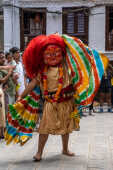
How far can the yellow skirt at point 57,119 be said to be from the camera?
215 inches

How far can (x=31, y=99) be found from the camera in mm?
5668

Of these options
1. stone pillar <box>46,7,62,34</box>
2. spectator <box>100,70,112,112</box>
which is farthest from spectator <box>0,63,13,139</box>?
stone pillar <box>46,7,62,34</box>

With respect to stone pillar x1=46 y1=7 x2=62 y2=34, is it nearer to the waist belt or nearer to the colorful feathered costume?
the colorful feathered costume

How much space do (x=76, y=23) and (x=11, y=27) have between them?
3491 millimetres

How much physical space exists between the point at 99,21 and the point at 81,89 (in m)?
16.6

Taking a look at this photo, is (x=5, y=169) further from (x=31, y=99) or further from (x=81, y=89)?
(x=81, y=89)

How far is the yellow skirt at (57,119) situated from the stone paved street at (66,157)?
1.38ft

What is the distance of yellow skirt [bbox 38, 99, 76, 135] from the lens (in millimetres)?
5465

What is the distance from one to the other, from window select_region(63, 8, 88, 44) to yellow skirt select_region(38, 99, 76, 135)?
1668 centimetres

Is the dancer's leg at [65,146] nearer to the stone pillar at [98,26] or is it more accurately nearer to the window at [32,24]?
the stone pillar at [98,26]

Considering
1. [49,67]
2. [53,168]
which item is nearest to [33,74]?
[49,67]

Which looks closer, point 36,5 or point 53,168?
point 53,168

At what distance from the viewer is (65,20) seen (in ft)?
72.4

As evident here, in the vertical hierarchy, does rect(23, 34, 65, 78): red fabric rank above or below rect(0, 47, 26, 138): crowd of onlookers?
above
